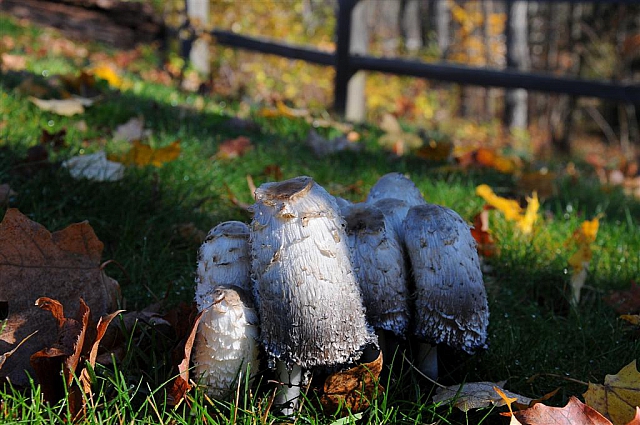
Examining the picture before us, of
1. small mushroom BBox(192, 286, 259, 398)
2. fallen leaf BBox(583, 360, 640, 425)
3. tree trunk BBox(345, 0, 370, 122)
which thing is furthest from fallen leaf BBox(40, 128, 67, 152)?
tree trunk BBox(345, 0, 370, 122)

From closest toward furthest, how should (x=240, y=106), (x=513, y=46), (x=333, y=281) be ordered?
(x=333, y=281) < (x=240, y=106) < (x=513, y=46)

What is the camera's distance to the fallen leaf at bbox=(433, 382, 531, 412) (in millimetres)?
1391

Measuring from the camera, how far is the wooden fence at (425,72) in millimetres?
4691

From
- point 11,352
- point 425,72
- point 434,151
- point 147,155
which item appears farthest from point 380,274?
point 425,72

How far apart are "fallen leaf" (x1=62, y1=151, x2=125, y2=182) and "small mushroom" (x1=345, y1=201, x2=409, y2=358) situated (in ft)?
4.09

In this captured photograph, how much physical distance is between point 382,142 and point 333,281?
2.82 meters

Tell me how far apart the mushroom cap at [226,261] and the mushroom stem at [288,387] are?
0.64ft

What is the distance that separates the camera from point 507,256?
2.37m

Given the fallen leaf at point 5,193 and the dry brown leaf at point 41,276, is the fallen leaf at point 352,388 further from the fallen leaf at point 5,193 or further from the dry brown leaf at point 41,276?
the fallen leaf at point 5,193

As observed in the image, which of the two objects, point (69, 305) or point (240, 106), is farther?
point (240, 106)

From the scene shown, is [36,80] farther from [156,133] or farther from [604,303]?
[604,303]

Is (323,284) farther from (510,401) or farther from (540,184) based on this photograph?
(540,184)

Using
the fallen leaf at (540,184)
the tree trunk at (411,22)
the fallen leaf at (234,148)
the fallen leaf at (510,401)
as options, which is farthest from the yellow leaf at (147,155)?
the tree trunk at (411,22)

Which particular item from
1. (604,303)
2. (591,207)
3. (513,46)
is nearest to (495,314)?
(604,303)
